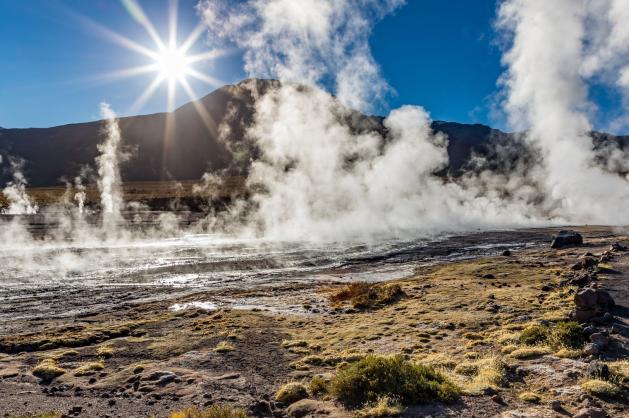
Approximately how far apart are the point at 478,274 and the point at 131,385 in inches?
1269

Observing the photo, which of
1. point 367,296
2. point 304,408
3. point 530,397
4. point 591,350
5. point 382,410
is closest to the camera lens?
point 382,410

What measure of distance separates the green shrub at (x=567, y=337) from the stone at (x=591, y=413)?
5231 mm

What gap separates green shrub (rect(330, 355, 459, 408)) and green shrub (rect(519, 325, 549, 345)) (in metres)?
5.82

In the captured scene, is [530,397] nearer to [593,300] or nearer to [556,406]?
[556,406]

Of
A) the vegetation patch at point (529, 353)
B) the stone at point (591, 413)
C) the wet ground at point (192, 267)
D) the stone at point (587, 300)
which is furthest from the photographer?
the wet ground at point (192, 267)

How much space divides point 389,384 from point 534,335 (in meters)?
7.84

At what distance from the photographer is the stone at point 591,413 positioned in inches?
383

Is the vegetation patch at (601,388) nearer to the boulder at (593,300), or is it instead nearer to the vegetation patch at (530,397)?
the vegetation patch at (530,397)

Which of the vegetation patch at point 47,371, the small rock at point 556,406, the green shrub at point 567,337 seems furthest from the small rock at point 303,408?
the vegetation patch at point 47,371

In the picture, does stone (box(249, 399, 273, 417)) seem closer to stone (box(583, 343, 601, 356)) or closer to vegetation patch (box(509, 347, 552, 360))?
vegetation patch (box(509, 347, 552, 360))

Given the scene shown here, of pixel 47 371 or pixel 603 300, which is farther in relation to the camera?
pixel 603 300

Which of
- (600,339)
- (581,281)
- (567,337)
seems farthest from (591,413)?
(581,281)

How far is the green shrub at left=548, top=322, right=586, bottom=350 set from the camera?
14952mm

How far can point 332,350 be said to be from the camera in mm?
18734
